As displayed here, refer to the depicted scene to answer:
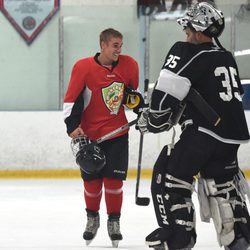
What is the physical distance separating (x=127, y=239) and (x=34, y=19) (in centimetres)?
411

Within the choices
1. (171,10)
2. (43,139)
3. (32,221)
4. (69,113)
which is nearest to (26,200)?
(32,221)

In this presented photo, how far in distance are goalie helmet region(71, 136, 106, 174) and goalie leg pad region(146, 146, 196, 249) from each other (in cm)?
81

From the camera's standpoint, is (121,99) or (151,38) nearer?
(121,99)

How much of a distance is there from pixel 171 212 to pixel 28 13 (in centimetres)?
521

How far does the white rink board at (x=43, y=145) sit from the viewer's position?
848 centimetres

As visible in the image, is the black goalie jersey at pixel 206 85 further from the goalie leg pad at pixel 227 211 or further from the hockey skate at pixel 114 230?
the hockey skate at pixel 114 230

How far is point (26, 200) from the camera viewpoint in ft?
22.9

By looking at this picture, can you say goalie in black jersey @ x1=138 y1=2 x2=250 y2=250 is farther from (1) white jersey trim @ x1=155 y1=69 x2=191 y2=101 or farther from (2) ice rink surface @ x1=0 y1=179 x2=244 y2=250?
(2) ice rink surface @ x1=0 y1=179 x2=244 y2=250

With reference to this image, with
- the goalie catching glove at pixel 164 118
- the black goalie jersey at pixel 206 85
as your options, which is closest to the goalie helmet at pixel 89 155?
the goalie catching glove at pixel 164 118

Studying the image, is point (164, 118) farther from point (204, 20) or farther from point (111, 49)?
point (111, 49)

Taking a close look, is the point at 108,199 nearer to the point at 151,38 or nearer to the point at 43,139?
the point at 43,139

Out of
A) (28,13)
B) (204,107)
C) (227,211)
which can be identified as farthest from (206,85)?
(28,13)

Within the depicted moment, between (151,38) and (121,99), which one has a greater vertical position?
(121,99)

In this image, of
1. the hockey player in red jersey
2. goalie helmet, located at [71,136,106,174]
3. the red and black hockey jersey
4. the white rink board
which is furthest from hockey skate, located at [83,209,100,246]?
the white rink board
